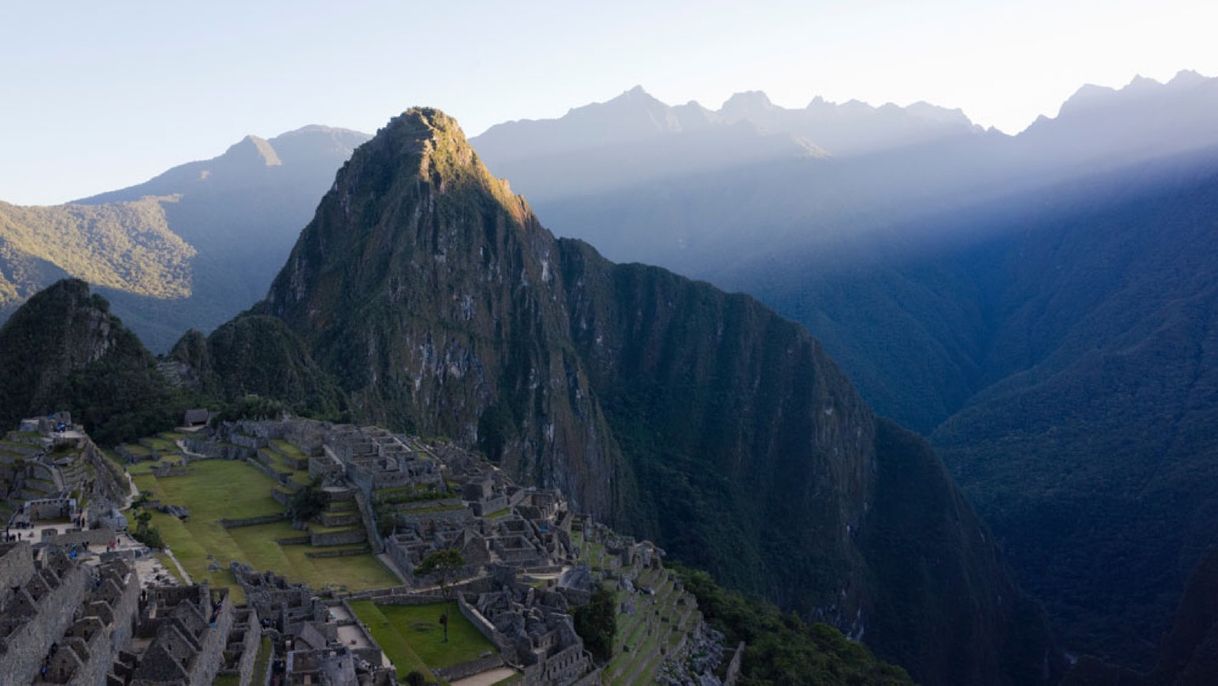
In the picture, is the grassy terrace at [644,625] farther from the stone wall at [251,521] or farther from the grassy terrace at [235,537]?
the stone wall at [251,521]

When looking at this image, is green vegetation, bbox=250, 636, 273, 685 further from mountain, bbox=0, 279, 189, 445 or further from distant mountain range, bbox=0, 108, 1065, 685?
distant mountain range, bbox=0, 108, 1065, 685

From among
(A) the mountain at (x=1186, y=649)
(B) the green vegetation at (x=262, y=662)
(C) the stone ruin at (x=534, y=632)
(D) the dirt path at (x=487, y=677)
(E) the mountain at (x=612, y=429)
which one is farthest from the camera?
(E) the mountain at (x=612, y=429)

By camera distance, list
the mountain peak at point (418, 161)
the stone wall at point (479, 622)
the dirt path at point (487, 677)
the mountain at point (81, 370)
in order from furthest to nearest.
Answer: the mountain peak at point (418, 161)
the mountain at point (81, 370)
the stone wall at point (479, 622)
the dirt path at point (487, 677)

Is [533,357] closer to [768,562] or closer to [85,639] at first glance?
[768,562]

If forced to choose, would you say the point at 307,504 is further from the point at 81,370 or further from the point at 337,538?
the point at 81,370

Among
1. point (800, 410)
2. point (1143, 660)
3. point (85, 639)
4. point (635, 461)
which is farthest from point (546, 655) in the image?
point (800, 410)

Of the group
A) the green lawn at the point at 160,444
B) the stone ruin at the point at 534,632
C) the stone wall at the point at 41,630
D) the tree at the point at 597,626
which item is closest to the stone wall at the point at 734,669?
the tree at the point at 597,626
